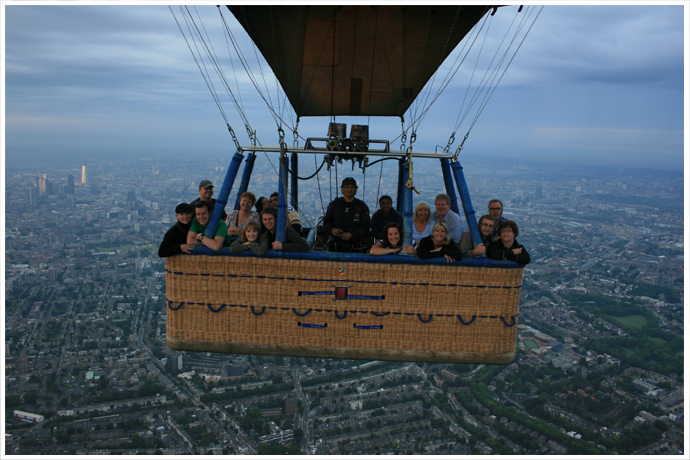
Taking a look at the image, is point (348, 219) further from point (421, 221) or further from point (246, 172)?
point (246, 172)

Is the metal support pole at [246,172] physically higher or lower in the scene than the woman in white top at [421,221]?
higher

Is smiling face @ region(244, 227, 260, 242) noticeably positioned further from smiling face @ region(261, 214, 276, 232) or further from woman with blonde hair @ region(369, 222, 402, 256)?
woman with blonde hair @ region(369, 222, 402, 256)

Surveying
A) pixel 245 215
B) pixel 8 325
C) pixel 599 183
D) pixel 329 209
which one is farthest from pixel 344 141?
pixel 599 183

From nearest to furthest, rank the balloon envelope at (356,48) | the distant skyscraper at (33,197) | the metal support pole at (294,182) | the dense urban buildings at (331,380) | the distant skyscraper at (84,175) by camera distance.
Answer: the balloon envelope at (356,48), the metal support pole at (294,182), the dense urban buildings at (331,380), the distant skyscraper at (33,197), the distant skyscraper at (84,175)

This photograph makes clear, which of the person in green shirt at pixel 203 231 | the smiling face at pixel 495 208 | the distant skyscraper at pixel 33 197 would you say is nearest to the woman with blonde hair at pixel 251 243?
the person in green shirt at pixel 203 231

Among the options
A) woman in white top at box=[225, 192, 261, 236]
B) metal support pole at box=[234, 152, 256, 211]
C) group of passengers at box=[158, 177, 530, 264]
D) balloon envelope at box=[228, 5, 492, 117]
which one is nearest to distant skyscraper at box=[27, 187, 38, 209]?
balloon envelope at box=[228, 5, 492, 117]

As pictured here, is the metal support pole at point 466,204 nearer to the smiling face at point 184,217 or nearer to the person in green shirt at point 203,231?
the person in green shirt at point 203,231
